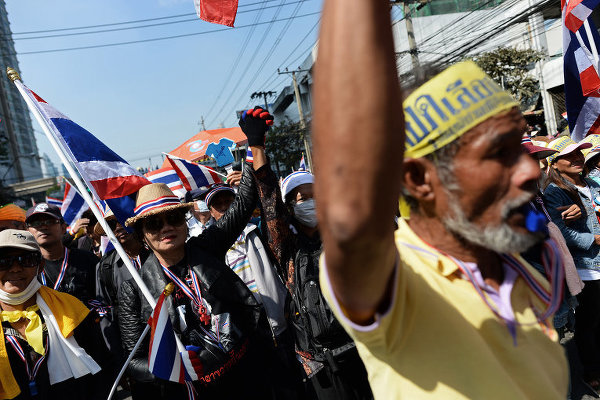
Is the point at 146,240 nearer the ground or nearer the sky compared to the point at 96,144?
nearer the ground

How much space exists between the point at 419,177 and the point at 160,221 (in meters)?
2.11

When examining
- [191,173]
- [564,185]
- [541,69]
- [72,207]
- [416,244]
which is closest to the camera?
[416,244]

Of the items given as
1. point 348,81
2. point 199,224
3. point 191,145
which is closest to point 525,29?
point 191,145

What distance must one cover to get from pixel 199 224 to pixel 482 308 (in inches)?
186

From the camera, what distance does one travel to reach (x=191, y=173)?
5.84 metres

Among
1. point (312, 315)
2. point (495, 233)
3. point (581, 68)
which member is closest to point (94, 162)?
point (312, 315)

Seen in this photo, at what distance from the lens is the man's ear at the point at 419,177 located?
99cm

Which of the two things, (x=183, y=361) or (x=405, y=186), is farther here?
(x=183, y=361)

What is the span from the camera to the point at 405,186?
3.39 ft

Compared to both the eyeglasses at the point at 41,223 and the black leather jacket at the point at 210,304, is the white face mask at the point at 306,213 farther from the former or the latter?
the eyeglasses at the point at 41,223

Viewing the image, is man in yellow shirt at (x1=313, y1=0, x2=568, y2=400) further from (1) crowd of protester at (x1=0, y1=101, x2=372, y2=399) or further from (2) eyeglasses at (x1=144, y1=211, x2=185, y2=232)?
(2) eyeglasses at (x1=144, y1=211, x2=185, y2=232)

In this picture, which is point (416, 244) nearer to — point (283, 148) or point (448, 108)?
point (448, 108)

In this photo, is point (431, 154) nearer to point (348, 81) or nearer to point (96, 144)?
point (348, 81)

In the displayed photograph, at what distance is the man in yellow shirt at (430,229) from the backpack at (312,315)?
161cm
